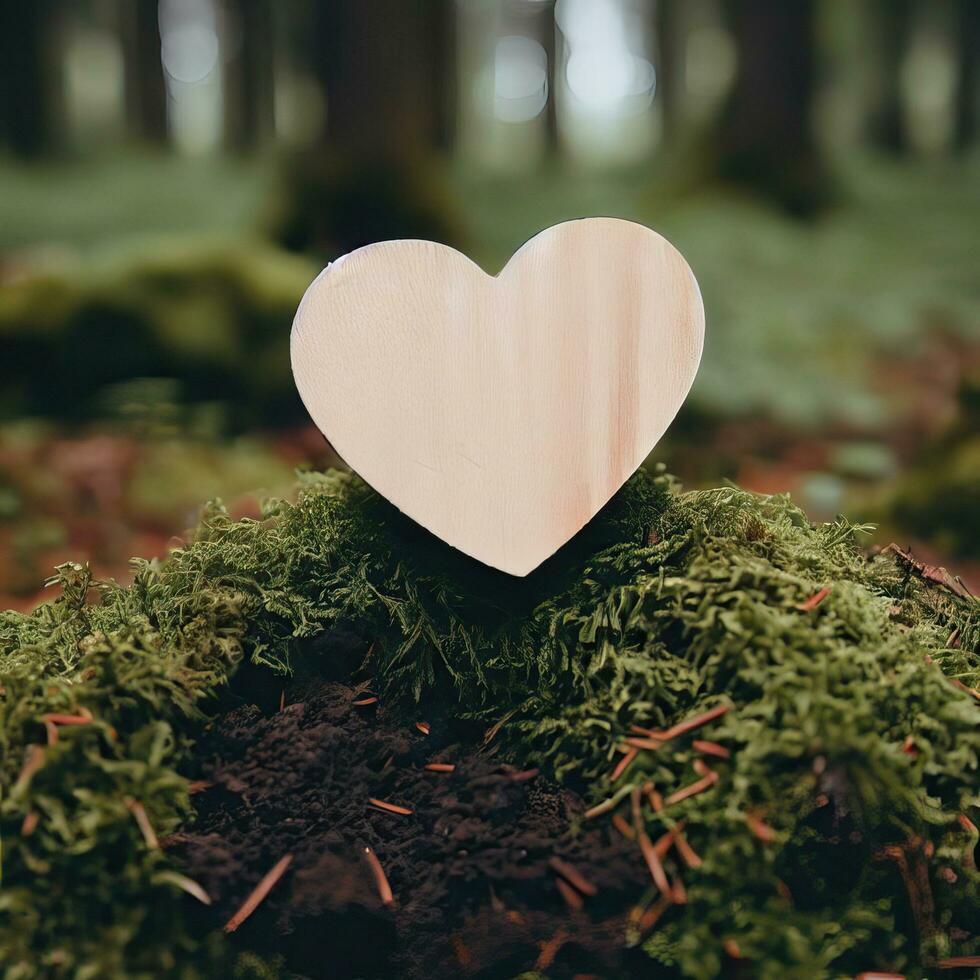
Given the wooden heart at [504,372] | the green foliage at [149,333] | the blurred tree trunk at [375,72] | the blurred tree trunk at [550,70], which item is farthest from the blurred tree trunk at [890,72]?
the wooden heart at [504,372]

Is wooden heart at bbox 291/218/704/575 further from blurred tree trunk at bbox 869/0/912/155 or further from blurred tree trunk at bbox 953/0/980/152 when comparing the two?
blurred tree trunk at bbox 953/0/980/152

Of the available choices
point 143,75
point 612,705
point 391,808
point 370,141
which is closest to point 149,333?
point 370,141

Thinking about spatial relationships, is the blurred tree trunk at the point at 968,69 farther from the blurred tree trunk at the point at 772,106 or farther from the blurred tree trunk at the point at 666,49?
the blurred tree trunk at the point at 772,106

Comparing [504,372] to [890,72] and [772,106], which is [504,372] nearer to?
[772,106]

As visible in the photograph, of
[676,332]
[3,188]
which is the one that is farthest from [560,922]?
[3,188]

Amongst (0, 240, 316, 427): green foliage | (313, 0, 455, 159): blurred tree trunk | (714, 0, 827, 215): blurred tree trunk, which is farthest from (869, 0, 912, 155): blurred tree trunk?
(0, 240, 316, 427): green foliage

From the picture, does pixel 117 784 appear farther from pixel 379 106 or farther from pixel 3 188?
pixel 3 188
